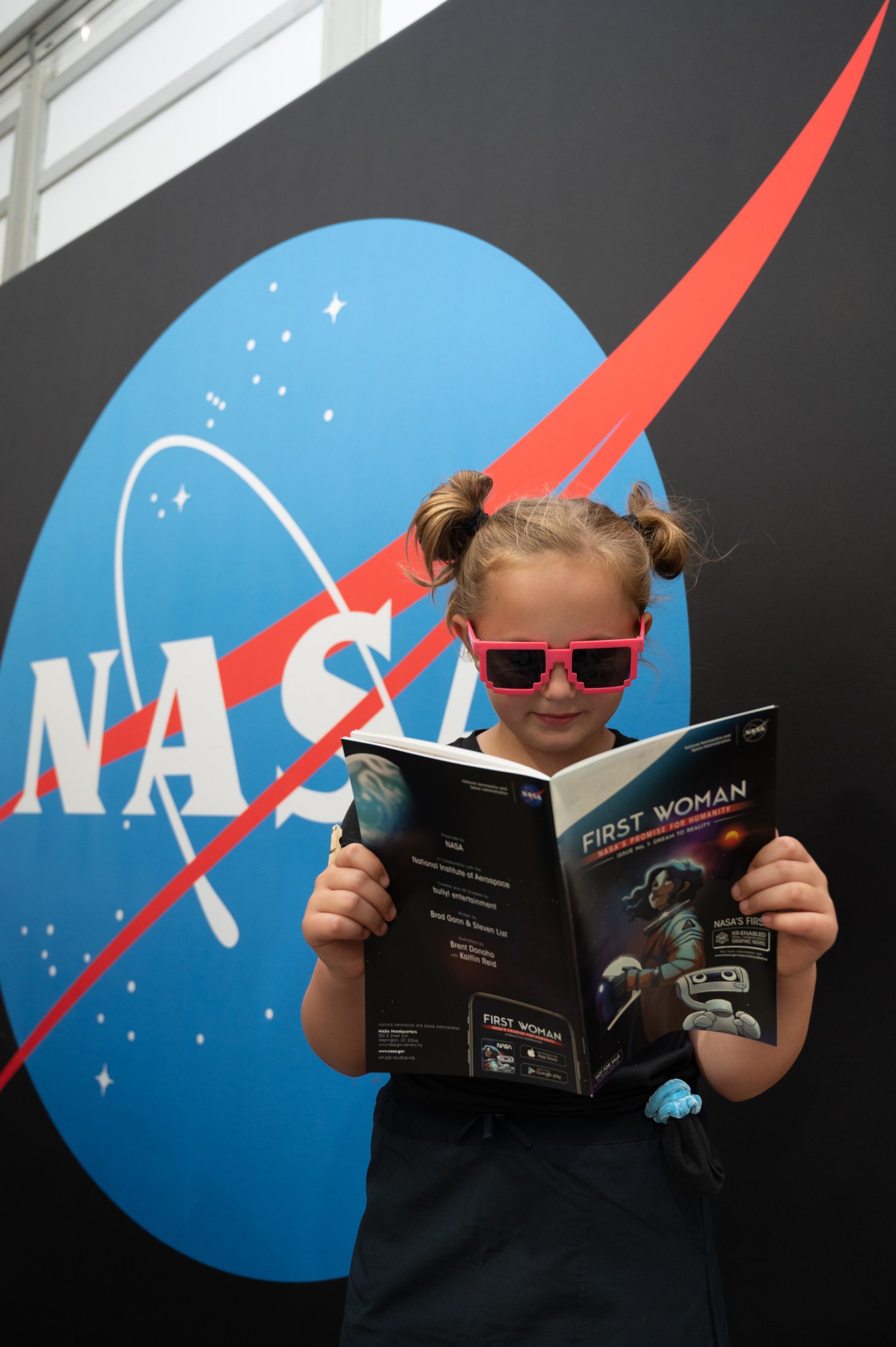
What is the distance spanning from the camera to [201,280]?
2.09 metres

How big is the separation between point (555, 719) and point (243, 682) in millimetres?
1147

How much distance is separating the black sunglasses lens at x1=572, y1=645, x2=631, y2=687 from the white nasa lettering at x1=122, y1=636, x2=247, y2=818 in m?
1.18

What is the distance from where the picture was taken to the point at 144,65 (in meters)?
2.93

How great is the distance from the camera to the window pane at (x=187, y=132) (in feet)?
7.91

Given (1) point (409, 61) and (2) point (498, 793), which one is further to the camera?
(1) point (409, 61)

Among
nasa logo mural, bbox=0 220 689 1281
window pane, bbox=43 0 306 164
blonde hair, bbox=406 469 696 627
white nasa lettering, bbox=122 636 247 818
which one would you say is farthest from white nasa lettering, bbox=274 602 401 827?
window pane, bbox=43 0 306 164

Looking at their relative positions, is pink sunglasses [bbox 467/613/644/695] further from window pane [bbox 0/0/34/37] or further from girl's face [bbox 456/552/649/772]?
→ window pane [bbox 0/0/34/37]

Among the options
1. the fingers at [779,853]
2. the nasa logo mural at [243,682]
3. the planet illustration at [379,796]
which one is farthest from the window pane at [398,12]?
the fingers at [779,853]

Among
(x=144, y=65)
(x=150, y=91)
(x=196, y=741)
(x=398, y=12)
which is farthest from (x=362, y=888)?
(x=144, y=65)

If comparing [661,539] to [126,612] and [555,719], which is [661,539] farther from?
[126,612]

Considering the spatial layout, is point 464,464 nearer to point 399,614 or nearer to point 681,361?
point 399,614

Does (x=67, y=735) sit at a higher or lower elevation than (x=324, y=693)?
higher

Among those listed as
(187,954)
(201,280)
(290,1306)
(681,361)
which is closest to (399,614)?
(681,361)

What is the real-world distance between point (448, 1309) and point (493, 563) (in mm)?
736
